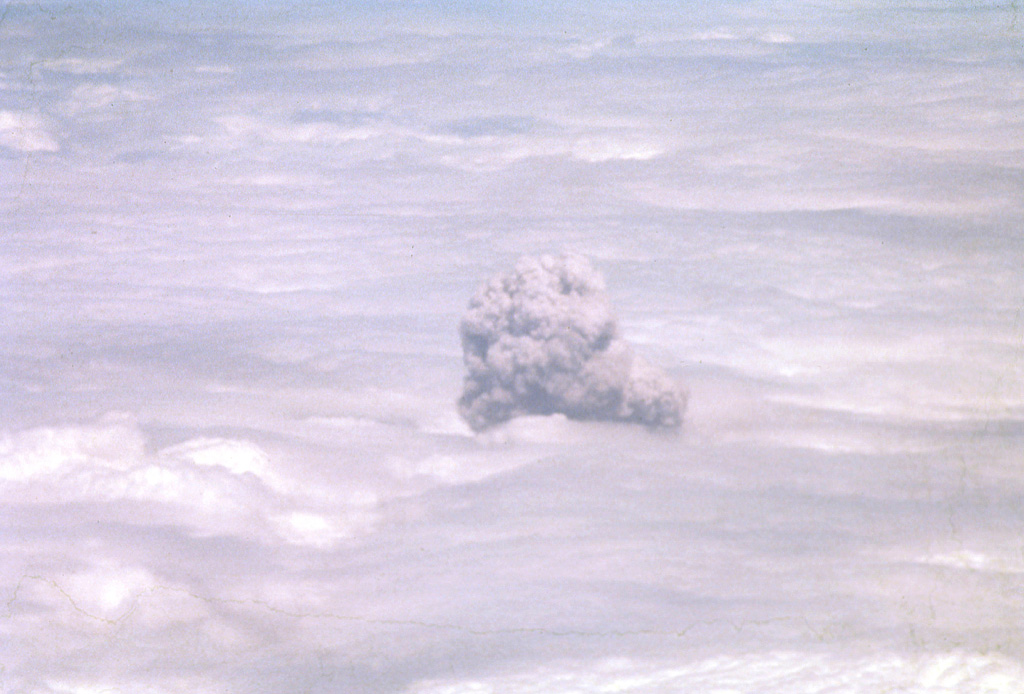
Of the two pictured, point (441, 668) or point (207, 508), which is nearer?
point (441, 668)

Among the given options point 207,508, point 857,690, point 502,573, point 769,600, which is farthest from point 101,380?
point 857,690

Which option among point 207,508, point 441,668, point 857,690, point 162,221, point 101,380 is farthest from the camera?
point 162,221

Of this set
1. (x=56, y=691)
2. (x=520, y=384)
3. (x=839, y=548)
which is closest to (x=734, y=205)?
(x=520, y=384)

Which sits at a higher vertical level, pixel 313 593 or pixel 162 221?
pixel 162 221

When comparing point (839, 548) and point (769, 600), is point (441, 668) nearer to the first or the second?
point (769, 600)

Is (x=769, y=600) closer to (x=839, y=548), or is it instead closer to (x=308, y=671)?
(x=839, y=548)

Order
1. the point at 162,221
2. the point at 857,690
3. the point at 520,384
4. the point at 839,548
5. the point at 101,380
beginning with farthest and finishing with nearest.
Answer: the point at 162,221
the point at 101,380
the point at 520,384
the point at 839,548
the point at 857,690
